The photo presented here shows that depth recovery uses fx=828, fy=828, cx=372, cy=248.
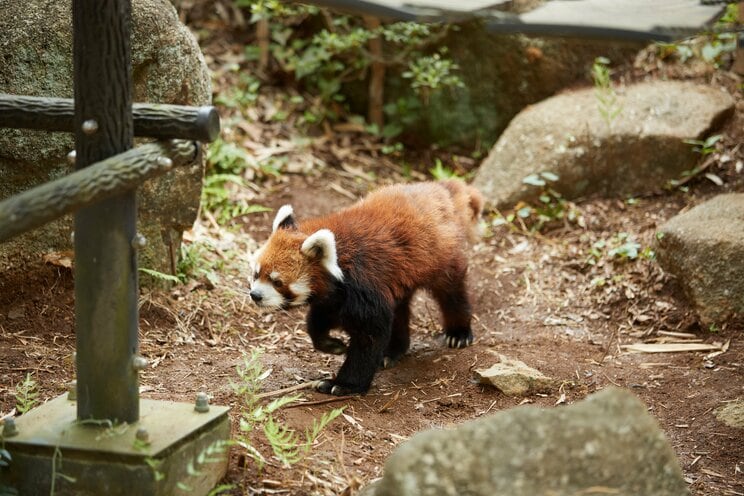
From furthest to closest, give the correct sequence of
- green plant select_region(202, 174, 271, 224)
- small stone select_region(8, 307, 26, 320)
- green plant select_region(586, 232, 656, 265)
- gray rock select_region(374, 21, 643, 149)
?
1. gray rock select_region(374, 21, 643, 149)
2. green plant select_region(202, 174, 271, 224)
3. green plant select_region(586, 232, 656, 265)
4. small stone select_region(8, 307, 26, 320)

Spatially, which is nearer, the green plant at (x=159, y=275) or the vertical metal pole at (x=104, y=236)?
the vertical metal pole at (x=104, y=236)

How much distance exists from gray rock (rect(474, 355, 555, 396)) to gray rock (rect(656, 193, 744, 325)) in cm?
138

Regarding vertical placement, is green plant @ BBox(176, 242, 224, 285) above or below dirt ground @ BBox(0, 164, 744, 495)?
above

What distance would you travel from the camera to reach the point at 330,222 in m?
4.82

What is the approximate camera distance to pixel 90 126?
2.87m

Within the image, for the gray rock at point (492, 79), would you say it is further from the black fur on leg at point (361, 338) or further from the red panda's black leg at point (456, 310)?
the black fur on leg at point (361, 338)

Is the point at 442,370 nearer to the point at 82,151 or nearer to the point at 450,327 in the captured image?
the point at 450,327

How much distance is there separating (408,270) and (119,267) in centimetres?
214

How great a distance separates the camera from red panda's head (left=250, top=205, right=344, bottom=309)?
14.9 feet

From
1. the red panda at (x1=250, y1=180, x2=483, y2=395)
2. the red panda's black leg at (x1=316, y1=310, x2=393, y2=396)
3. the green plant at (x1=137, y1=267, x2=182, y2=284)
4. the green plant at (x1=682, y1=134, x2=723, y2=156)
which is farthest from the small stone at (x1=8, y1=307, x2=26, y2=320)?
the green plant at (x1=682, y1=134, x2=723, y2=156)

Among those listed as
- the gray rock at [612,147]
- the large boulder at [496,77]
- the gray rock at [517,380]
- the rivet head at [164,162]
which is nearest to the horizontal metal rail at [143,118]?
the rivet head at [164,162]

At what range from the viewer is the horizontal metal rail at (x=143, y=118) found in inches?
119

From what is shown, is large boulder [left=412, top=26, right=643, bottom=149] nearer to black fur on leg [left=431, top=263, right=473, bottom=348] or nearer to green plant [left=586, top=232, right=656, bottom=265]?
green plant [left=586, top=232, right=656, bottom=265]

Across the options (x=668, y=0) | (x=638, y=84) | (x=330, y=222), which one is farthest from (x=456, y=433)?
(x=638, y=84)
